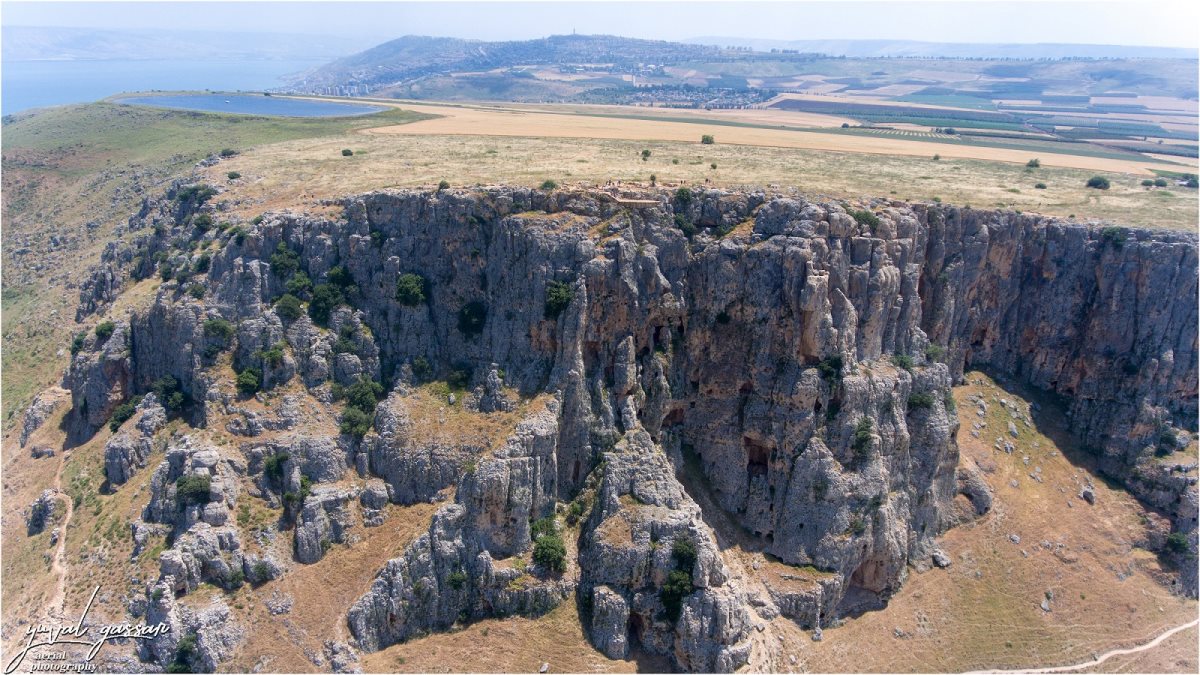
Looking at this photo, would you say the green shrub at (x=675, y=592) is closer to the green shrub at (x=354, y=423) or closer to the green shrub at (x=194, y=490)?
the green shrub at (x=354, y=423)

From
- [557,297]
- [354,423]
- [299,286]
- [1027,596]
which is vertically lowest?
[1027,596]

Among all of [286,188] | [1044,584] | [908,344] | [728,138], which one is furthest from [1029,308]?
[286,188]

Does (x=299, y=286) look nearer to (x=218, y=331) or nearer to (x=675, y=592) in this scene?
(x=218, y=331)

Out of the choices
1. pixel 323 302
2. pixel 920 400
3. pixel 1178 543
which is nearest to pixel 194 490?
pixel 323 302

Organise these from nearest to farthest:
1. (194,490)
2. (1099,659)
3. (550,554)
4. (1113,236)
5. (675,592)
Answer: (194,490) → (675,592) → (550,554) → (1099,659) → (1113,236)

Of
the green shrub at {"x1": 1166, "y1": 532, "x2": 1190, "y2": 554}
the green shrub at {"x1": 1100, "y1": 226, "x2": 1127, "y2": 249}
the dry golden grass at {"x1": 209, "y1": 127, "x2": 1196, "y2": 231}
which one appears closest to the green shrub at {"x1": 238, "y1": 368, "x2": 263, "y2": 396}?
the dry golden grass at {"x1": 209, "y1": 127, "x2": 1196, "y2": 231}

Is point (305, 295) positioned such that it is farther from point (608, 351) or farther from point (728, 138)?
point (728, 138)

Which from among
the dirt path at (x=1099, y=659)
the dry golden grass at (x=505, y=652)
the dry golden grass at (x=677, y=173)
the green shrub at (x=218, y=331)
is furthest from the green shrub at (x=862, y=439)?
the green shrub at (x=218, y=331)
